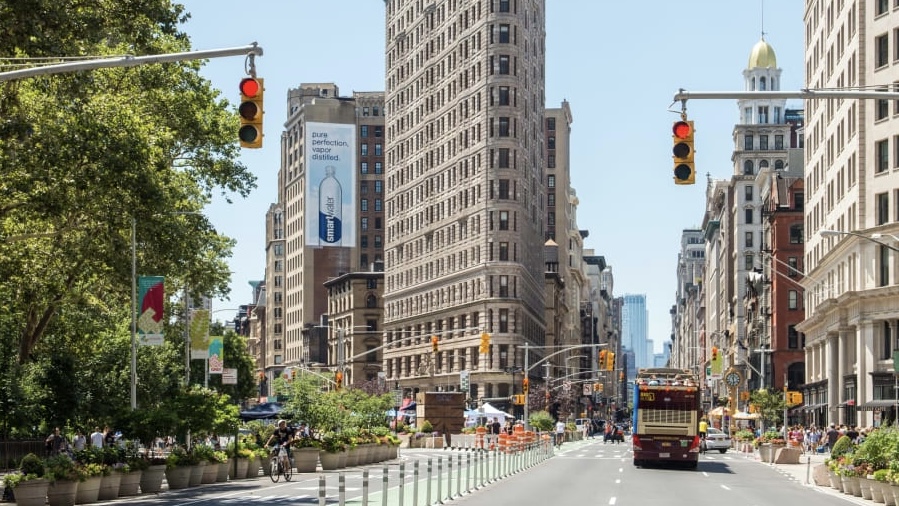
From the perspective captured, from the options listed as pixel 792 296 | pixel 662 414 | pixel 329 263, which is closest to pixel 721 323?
pixel 329 263

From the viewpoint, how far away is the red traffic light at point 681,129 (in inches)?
827

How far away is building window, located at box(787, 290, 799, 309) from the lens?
4862 inches

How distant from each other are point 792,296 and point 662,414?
78689 millimetres

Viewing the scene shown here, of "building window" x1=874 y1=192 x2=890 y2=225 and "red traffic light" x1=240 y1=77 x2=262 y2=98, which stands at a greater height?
"building window" x1=874 y1=192 x2=890 y2=225

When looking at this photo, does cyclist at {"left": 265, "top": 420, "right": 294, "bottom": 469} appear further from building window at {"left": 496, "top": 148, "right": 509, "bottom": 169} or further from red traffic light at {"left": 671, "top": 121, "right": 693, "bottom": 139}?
building window at {"left": 496, "top": 148, "right": 509, "bottom": 169}

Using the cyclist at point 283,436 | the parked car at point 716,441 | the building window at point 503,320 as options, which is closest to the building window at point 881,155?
the parked car at point 716,441

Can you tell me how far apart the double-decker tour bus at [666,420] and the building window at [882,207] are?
28.4m

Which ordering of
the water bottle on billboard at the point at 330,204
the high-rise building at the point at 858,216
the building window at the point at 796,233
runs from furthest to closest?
the building window at the point at 796,233 < the water bottle on billboard at the point at 330,204 < the high-rise building at the point at 858,216

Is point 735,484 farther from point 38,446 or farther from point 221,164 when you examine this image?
point 38,446

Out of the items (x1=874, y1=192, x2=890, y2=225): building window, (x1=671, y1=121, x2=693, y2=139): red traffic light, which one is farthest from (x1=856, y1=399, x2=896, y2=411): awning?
(x1=671, y1=121, x2=693, y2=139): red traffic light

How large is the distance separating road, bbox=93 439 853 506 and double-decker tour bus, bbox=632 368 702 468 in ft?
2.75

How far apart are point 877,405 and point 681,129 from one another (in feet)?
174

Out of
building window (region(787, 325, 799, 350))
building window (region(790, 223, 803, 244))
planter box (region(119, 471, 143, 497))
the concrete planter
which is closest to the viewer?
the concrete planter

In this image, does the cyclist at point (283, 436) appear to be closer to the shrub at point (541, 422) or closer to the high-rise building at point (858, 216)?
the high-rise building at point (858, 216)
